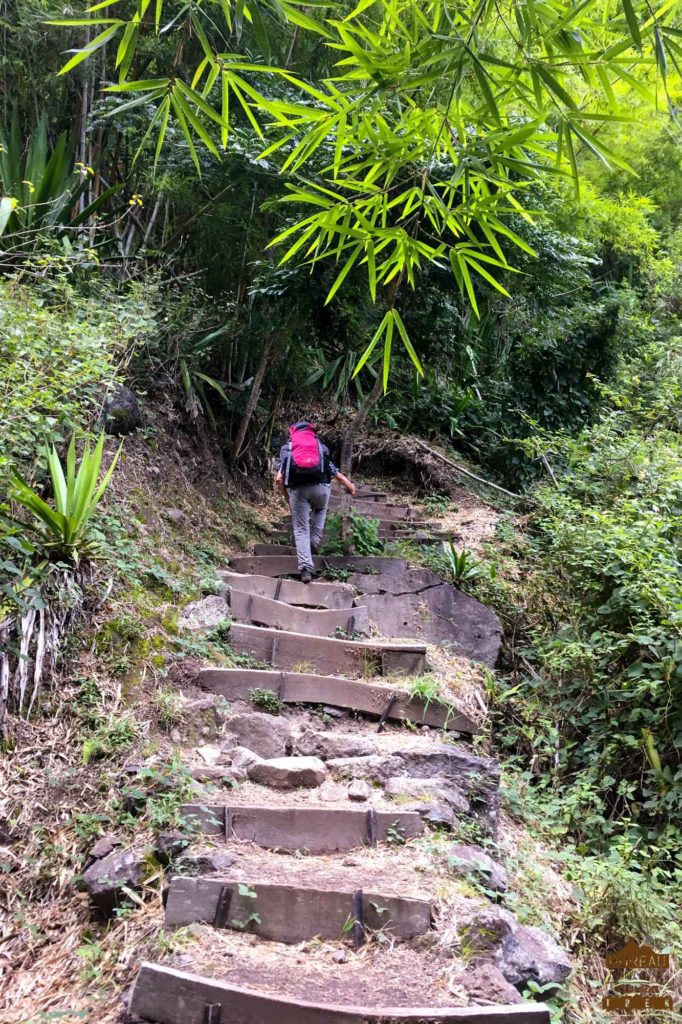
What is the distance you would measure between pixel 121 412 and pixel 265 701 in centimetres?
270

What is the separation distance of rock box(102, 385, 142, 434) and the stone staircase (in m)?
1.64

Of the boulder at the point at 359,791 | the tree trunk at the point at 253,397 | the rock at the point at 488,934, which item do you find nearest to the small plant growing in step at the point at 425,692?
the boulder at the point at 359,791

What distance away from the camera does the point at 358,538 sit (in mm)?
6266

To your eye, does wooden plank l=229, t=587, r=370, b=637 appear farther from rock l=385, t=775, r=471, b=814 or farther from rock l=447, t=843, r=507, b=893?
rock l=447, t=843, r=507, b=893

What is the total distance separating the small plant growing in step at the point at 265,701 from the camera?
391 centimetres

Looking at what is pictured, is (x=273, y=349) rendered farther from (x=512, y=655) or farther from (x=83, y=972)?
(x=83, y=972)

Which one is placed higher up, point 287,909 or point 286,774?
point 287,909

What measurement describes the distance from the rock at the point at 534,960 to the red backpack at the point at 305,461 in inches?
145

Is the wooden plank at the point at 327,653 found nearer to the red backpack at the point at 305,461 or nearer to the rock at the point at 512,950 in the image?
the red backpack at the point at 305,461

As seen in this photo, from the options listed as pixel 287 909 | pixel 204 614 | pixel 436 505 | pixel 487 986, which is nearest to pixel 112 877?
pixel 287 909

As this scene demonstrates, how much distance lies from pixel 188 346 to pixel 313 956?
5.34m

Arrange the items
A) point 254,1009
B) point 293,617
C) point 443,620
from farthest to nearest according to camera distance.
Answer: point 443,620
point 293,617
point 254,1009

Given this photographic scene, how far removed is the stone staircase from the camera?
2.02m

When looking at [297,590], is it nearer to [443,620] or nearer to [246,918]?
[443,620]
